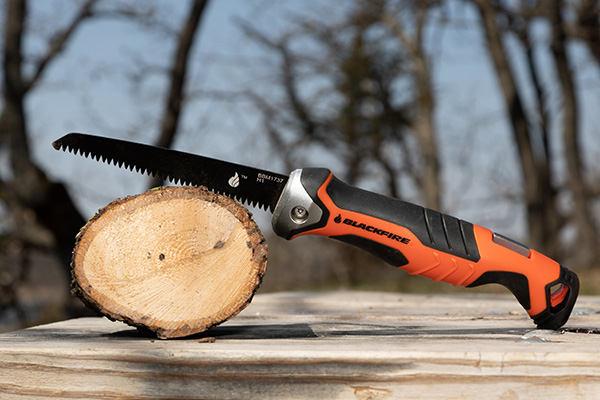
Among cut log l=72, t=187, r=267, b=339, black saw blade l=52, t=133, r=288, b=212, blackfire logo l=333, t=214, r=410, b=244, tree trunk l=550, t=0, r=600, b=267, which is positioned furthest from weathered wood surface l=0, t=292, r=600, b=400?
tree trunk l=550, t=0, r=600, b=267

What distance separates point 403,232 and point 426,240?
0.25ft

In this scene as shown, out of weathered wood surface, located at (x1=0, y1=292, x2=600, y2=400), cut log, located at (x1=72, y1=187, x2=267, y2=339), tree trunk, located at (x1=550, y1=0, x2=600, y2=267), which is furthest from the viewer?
tree trunk, located at (x1=550, y1=0, x2=600, y2=267)

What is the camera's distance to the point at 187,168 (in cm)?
194

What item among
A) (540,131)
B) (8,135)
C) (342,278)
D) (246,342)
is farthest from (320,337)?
(540,131)

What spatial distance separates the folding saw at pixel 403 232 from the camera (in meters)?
1.83

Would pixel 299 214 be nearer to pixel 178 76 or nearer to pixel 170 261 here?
pixel 170 261

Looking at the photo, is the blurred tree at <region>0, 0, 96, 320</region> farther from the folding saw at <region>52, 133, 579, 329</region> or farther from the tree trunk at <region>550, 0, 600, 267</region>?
the tree trunk at <region>550, 0, 600, 267</region>

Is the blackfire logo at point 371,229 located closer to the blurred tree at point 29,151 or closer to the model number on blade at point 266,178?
the model number on blade at point 266,178

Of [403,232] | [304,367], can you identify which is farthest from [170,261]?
[403,232]

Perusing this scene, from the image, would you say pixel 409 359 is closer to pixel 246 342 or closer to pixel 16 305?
pixel 246 342

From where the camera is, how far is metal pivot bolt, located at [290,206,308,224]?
183 centimetres

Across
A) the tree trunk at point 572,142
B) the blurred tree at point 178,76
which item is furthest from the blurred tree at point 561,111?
the blurred tree at point 178,76

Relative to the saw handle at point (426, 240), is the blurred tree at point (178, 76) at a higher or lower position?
higher

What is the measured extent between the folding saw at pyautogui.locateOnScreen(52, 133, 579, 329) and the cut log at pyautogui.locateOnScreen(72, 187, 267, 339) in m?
0.13
